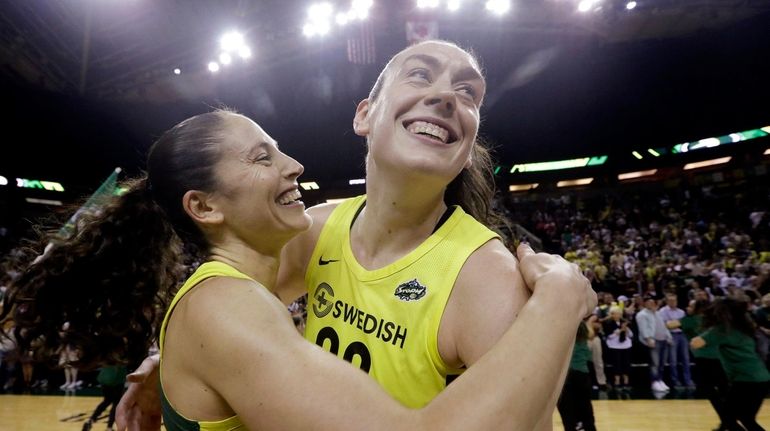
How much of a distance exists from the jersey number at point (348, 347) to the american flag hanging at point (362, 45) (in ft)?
45.8

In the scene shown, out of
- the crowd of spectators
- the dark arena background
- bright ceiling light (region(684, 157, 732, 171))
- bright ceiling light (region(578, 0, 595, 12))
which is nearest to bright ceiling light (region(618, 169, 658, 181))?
the dark arena background

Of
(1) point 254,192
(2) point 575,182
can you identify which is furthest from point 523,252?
(2) point 575,182

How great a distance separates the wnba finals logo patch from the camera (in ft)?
4.65

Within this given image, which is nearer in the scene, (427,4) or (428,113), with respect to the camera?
(428,113)

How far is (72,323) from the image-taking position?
1.77 meters

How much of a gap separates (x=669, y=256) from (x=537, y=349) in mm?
14392

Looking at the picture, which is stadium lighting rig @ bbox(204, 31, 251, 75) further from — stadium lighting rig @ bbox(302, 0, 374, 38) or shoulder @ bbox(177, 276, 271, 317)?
shoulder @ bbox(177, 276, 271, 317)

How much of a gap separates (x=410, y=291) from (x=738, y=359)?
4.98 meters

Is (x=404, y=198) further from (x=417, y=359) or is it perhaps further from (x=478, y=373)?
(x=478, y=373)

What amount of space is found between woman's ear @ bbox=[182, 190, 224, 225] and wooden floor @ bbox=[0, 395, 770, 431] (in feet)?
20.0

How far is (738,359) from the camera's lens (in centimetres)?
489

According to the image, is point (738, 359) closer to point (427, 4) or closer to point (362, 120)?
point (362, 120)

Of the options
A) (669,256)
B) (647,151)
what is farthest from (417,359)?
(647,151)

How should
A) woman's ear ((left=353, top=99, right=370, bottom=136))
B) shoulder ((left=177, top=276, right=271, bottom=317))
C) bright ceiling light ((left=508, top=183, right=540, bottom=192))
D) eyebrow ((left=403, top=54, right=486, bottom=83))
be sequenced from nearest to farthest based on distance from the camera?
1. shoulder ((left=177, top=276, right=271, bottom=317))
2. eyebrow ((left=403, top=54, right=486, bottom=83))
3. woman's ear ((left=353, top=99, right=370, bottom=136))
4. bright ceiling light ((left=508, top=183, right=540, bottom=192))
